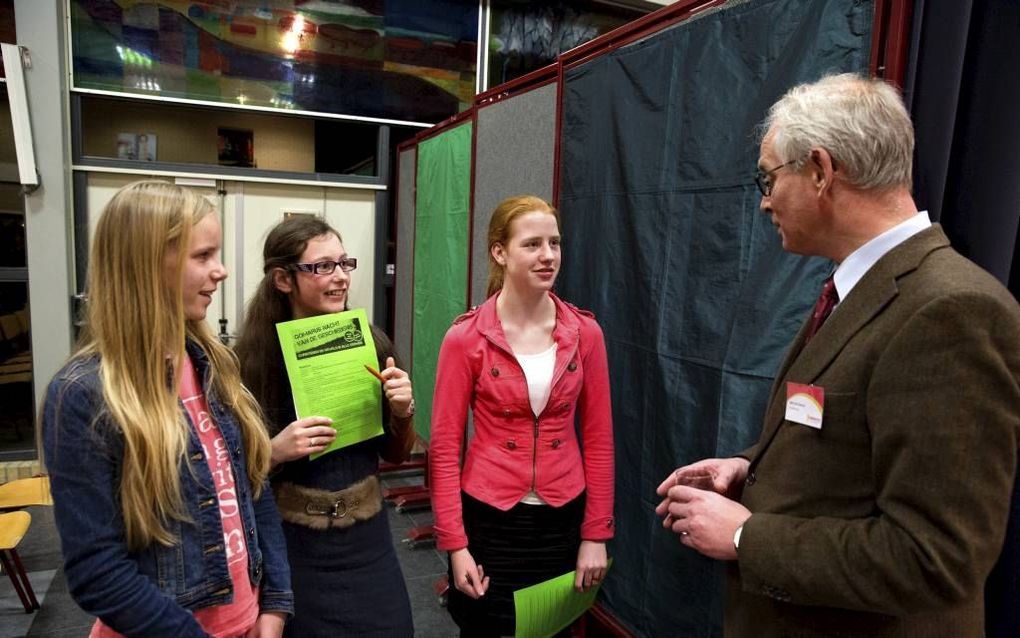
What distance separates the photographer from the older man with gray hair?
0.79 m

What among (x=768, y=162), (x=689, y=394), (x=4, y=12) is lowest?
(x=689, y=394)

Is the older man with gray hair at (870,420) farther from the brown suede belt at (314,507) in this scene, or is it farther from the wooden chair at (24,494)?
the wooden chair at (24,494)

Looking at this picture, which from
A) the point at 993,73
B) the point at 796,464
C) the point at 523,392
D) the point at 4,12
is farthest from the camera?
the point at 4,12

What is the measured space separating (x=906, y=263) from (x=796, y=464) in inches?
12.7

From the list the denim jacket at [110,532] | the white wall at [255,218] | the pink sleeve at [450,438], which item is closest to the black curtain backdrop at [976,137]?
the pink sleeve at [450,438]

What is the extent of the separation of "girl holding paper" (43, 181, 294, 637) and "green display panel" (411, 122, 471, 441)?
2388 mm

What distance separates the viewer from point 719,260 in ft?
5.86

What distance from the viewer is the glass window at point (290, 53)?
4.40 metres

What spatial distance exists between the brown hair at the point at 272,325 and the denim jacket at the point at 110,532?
0.37m

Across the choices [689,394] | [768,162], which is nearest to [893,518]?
[768,162]

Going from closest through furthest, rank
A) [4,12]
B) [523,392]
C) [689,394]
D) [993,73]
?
[993,73] → [523,392] → [689,394] → [4,12]

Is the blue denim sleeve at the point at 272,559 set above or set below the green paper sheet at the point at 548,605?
above

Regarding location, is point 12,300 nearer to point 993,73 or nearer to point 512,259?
point 512,259

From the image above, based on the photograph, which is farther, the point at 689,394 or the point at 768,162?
the point at 689,394
